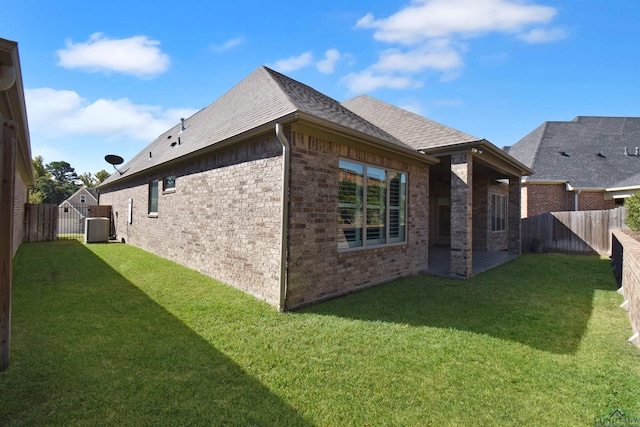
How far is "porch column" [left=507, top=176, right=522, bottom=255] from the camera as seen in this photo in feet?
40.6

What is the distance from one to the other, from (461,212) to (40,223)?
18.7 metres

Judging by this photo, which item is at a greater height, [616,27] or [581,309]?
[616,27]

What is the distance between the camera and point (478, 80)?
973 cm

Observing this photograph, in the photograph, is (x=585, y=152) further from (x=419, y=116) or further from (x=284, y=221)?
(x=284, y=221)

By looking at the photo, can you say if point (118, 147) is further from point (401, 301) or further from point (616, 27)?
point (616, 27)

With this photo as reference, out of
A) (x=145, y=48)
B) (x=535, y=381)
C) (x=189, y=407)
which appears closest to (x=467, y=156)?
(x=535, y=381)

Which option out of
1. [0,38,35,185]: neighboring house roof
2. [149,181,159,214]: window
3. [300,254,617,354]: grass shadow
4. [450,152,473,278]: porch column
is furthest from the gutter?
[0,38,35,185]: neighboring house roof

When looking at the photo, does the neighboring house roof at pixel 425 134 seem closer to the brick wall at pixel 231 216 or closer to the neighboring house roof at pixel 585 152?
the brick wall at pixel 231 216

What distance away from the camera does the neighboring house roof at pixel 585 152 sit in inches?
656

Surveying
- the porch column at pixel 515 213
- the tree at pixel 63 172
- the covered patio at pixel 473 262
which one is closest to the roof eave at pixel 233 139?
the covered patio at pixel 473 262

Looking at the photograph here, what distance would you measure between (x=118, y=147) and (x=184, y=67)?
14388mm

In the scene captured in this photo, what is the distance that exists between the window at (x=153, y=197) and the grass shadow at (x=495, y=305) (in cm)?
815

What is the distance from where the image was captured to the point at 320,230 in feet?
17.9

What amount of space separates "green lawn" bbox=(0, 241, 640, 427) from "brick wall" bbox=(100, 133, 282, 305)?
630 mm
